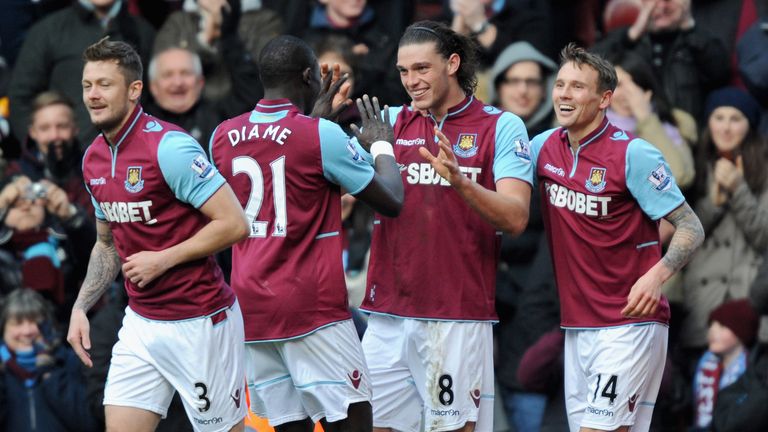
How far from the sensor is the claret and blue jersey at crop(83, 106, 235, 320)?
7.96 meters

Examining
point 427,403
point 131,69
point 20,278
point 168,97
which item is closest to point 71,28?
point 168,97

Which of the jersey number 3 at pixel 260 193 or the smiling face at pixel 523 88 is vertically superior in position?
the smiling face at pixel 523 88

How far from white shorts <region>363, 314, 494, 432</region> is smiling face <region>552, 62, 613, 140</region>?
1229mm

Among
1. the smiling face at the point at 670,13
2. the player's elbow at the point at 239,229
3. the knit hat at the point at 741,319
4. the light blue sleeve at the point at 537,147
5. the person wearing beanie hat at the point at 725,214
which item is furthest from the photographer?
the smiling face at the point at 670,13

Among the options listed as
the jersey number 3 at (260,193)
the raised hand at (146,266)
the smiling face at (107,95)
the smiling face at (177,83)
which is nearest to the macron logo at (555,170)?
the jersey number 3 at (260,193)

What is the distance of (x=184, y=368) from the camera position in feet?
26.7

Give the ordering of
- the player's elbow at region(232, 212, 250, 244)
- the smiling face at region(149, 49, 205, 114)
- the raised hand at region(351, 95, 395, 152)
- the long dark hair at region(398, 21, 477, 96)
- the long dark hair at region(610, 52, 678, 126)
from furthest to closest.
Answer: the smiling face at region(149, 49, 205, 114), the long dark hair at region(610, 52, 678, 126), the long dark hair at region(398, 21, 477, 96), the raised hand at region(351, 95, 395, 152), the player's elbow at region(232, 212, 250, 244)

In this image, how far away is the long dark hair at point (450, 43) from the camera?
341 inches

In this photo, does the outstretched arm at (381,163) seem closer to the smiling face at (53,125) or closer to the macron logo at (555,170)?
the macron logo at (555,170)

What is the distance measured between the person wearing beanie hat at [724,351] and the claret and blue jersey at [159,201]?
4360 mm

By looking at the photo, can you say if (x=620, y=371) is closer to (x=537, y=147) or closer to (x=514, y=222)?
(x=514, y=222)

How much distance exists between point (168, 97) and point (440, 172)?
4498mm

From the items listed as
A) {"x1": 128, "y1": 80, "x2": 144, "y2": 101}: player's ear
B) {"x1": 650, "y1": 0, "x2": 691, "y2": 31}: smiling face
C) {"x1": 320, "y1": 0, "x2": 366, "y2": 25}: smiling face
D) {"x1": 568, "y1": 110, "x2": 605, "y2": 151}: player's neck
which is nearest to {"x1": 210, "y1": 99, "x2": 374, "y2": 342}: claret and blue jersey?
{"x1": 128, "y1": 80, "x2": 144, "y2": 101}: player's ear

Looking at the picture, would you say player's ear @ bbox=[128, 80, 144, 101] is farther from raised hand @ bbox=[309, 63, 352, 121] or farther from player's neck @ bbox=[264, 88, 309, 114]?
raised hand @ bbox=[309, 63, 352, 121]
